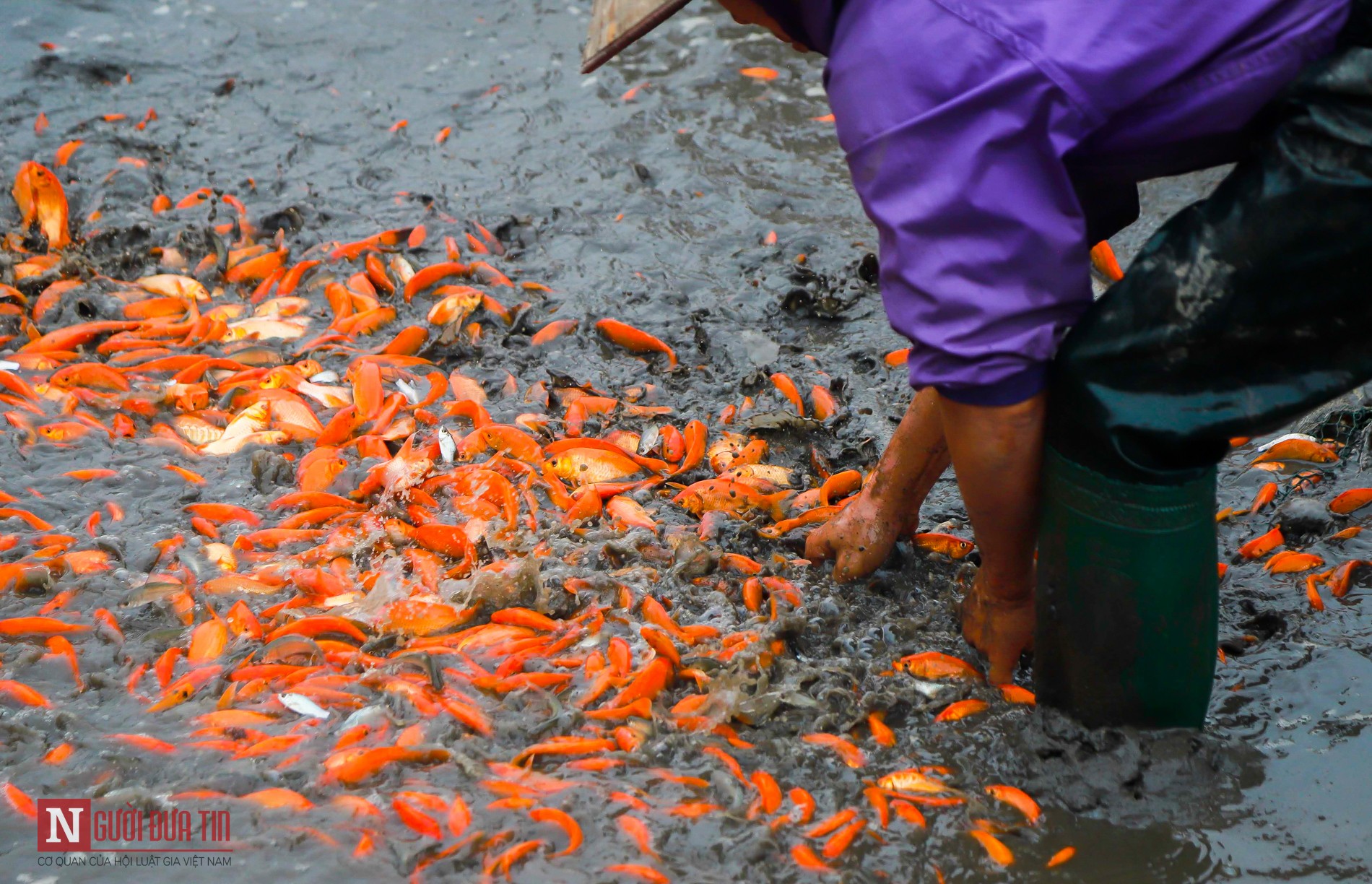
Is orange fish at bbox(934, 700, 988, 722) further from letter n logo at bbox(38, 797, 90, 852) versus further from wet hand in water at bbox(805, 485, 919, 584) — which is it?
letter n logo at bbox(38, 797, 90, 852)

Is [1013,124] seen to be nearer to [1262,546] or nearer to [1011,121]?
[1011,121]

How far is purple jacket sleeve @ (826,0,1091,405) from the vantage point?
1.43m

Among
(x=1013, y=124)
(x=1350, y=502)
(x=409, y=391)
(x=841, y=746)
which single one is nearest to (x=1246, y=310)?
(x=1013, y=124)

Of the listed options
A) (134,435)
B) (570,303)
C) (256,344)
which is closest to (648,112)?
(570,303)

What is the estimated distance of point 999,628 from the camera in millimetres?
2076

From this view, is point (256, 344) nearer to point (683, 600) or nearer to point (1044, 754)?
point (683, 600)

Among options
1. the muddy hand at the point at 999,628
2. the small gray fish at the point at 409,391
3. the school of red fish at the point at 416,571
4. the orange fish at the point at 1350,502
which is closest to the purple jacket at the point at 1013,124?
the muddy hand at the point at 999,628

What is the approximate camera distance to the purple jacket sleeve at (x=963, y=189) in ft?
4.71

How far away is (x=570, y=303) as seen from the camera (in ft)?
11.6

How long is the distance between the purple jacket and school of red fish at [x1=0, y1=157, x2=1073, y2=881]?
0.88 metres

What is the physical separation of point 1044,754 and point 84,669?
1.94m

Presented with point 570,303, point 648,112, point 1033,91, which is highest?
point 1033,91

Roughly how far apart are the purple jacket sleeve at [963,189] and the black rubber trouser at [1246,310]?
10 cm

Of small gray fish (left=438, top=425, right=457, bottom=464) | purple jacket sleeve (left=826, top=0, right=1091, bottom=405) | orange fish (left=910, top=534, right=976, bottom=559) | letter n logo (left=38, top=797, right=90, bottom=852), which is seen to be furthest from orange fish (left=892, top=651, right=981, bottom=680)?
letter n logo (left=38, top=797, right=90, bottom=852)
